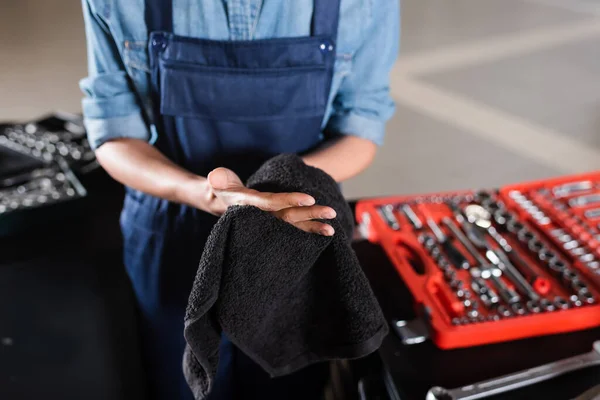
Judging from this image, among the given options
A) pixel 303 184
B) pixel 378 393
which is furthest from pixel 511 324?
pixel 303 184

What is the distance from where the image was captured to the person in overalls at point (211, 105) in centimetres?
57

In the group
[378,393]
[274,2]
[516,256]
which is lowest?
[378,393]

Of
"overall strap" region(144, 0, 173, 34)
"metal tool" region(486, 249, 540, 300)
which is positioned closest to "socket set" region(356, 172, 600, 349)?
"metal tool" region(486, 249, 540, 300)

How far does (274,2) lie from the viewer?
1.87ft

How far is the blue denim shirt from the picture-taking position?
568 millimetres

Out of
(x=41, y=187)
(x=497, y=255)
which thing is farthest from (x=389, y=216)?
(x=41, y=187)

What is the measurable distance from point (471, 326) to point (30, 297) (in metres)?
0.57

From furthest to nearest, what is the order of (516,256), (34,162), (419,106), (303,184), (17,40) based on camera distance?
(17,40) < (419,106) < (34,162) < (516,256) < (303,184)

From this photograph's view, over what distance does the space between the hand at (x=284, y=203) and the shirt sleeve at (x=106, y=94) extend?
0.20 metres

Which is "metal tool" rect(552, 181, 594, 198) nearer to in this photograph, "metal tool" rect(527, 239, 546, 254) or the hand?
"metal tool" rect(527, 239, 546, 254)

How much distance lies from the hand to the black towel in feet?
0.04

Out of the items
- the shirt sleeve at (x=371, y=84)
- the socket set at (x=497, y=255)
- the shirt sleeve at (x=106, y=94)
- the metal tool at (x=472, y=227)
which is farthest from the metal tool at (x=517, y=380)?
the shirt sleeve at (x=106, y=94)

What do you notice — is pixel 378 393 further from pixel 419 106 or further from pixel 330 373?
pixel 419 106

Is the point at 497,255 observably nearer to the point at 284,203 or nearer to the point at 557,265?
the point at 557,265
